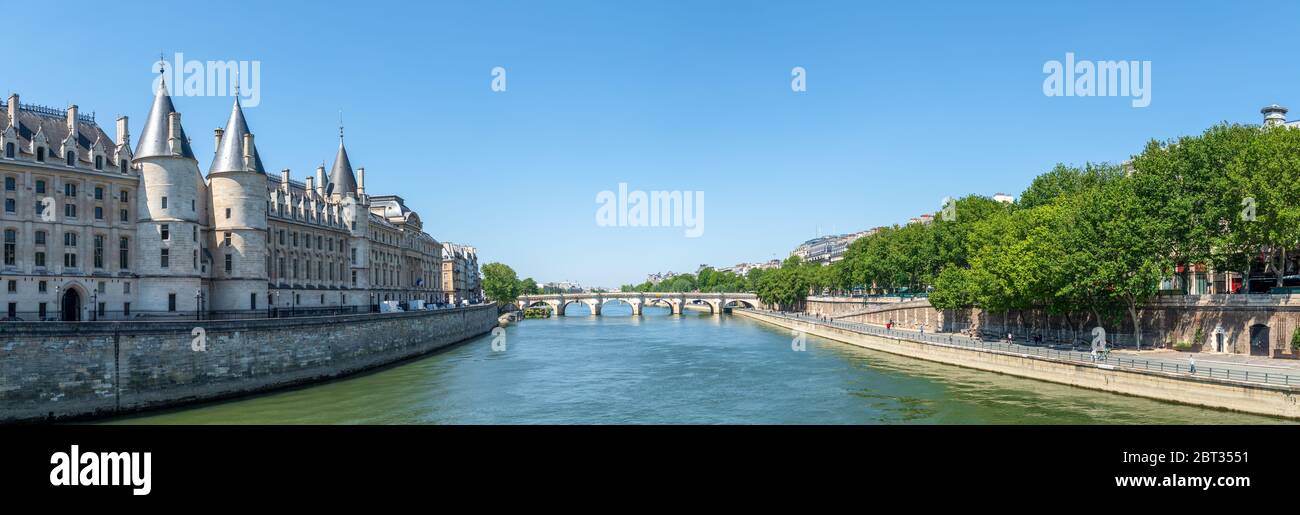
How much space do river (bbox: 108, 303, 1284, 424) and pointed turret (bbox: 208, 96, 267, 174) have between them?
47.0 ft

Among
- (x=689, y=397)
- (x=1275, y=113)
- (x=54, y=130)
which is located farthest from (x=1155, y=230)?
(x=54, y=130)

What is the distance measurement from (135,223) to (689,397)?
30.1 meters

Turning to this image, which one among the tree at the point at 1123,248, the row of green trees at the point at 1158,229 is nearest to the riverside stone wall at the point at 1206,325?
the row of green trees at the point at 1158,229

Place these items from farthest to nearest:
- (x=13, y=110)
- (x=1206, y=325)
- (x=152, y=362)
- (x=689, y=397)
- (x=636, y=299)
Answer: (x=636, y=299) → (x=1206, y=325) → (x=689, y=397) → (x=13, y=110) → (x=152, y=362)

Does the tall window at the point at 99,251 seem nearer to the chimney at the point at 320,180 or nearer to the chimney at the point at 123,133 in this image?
the chimney at the point at 123,133

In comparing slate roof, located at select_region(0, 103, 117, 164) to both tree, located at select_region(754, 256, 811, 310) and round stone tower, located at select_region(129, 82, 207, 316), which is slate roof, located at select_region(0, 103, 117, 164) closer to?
round stone tower, located at select_region(129, 82, 207, 316)

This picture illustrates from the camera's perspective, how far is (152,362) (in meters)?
31.2

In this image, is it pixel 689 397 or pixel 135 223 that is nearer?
pixel 689 397

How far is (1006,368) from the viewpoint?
132ft

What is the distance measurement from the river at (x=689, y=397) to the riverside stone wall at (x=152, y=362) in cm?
115

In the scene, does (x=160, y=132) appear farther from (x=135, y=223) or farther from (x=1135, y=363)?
(x=1135, y=363)

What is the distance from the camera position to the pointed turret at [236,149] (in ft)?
143
